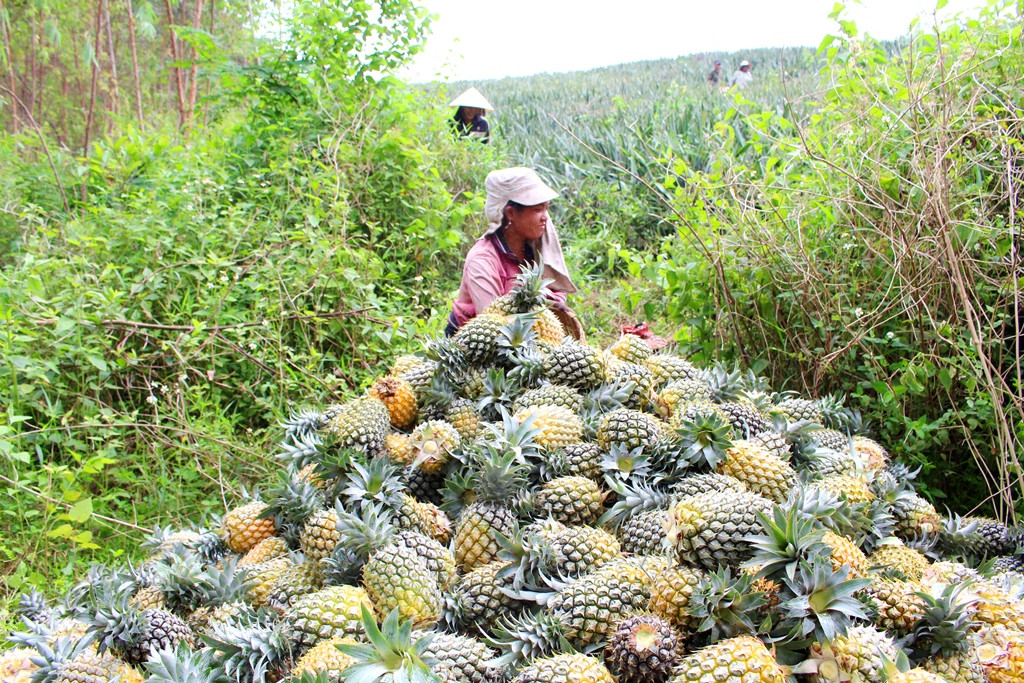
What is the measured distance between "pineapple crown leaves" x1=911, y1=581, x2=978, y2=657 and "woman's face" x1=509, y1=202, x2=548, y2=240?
2.64 meters

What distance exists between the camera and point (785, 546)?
57.9 inches

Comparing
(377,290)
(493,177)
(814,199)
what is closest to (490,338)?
(493,177)

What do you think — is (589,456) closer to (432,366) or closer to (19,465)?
(432,366)

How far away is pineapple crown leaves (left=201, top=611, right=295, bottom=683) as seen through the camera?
1584mm

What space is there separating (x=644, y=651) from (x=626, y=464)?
616mm

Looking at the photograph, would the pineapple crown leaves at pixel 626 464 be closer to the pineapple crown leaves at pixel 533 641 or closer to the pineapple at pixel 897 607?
the pineapple crown leaves at pixel 533 641

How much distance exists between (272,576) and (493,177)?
2.51m

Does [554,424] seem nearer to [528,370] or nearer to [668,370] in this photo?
[528,370]

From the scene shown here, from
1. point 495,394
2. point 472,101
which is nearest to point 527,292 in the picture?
point 495,394

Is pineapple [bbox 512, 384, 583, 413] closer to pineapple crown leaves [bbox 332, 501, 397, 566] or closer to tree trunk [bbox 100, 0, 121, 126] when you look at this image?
pineapple crown leaves [bbox 332, 501, 397, 566]

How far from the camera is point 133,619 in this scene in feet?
5.68

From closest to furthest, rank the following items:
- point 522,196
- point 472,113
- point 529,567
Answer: point 529,567 < point 522,196 < point 472,113

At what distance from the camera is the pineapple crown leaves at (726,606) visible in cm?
145

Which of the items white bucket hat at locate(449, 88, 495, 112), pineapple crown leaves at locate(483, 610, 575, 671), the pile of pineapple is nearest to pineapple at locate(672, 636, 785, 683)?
the pile of pineapple
